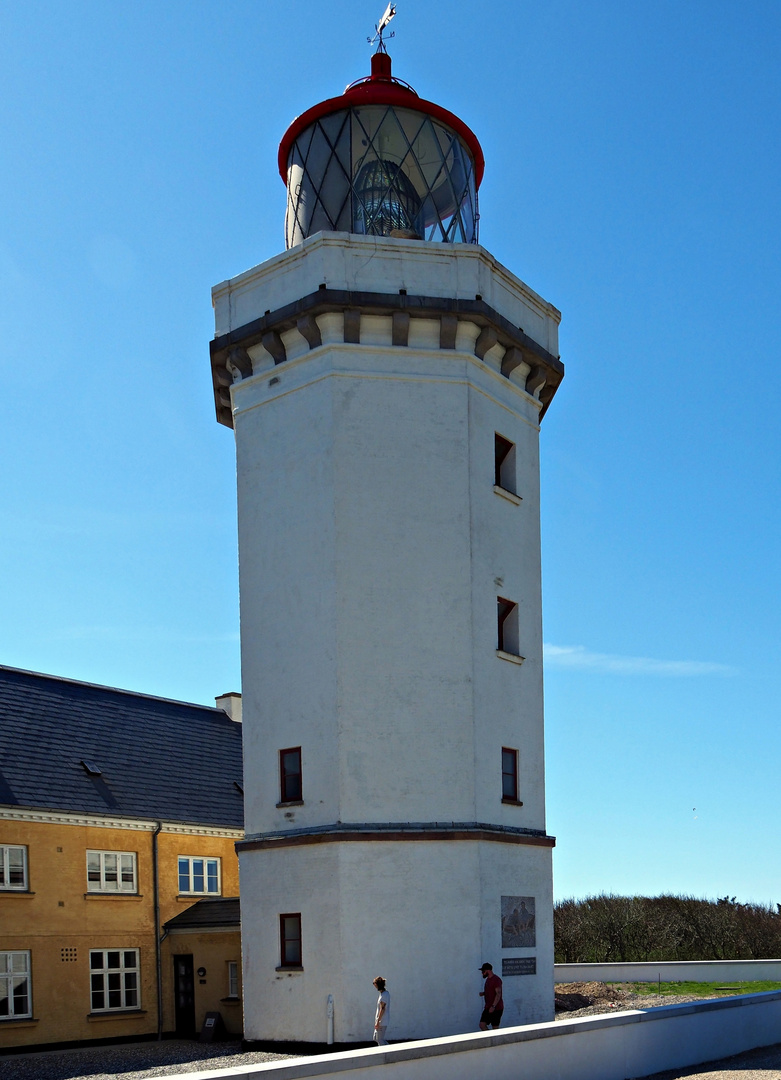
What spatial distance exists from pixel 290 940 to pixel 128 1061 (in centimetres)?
490

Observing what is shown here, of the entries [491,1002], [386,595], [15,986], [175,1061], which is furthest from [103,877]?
[491,1002]

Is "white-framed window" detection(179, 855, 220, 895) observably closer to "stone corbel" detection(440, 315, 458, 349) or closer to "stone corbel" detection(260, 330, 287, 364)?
"stone corbel" detection(260, 330, 287, 364)

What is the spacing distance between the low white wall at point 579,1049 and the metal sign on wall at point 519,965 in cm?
305

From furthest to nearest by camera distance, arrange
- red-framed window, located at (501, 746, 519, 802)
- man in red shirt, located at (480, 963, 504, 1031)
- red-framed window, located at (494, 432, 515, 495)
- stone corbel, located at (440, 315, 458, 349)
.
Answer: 1. red-framed window, located at (494, 432, 515, 495)
2. red-framed window, located at (501, 746, 519, 802)
3. stone corbel, located at (440, 315, 458, 349)
4. man in red shirt, located at (480, 963, 504, 1031)

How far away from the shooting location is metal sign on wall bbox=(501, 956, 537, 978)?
58.1ft

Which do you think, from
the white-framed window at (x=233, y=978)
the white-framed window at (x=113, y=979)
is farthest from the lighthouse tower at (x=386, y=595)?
the white-framed window at (x=113, y=979)

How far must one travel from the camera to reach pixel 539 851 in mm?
19172

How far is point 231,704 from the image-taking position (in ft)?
118

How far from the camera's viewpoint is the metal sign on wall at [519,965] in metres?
17.7

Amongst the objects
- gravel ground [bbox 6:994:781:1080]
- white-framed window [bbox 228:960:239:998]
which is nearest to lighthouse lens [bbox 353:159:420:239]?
gravel ground [bbox 6:994:781:1080]

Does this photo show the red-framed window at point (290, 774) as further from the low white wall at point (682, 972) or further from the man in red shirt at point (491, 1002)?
the low white wall at point (682, 972)

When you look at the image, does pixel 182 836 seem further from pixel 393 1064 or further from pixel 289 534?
pixel 393 1064

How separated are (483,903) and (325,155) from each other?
1383 cm

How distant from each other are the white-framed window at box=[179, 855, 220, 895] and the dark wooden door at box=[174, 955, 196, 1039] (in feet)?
6.41
